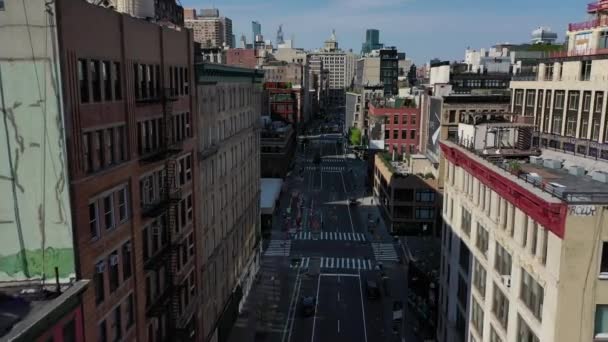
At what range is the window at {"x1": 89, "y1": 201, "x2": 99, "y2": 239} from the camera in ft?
75.8

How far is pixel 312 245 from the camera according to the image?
269 feet

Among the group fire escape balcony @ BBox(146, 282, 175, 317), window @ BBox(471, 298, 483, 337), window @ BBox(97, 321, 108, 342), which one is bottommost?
window @ BBox(471, 298, 483, 337)

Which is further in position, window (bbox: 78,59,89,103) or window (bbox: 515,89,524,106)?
window (bbox: 515,89,524,106)

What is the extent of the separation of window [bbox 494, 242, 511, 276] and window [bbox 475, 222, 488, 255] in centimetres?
216

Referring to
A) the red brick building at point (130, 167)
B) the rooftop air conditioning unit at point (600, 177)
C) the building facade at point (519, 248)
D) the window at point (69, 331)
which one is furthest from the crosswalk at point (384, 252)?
the window at point (69, 331)

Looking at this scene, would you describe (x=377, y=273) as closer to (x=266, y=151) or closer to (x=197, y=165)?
(x=197, y=165)

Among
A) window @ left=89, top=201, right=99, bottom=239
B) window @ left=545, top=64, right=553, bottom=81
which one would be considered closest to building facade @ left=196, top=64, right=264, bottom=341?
window @ left=89, top=201, right=99, bottom=239

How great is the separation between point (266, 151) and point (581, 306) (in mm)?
100151

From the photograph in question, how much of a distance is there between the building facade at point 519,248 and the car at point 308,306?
624 inches

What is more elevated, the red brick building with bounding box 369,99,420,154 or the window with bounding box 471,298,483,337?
the red brick building with bounding box 369,99,420,154

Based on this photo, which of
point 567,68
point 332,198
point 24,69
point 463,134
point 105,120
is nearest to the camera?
point 24,69

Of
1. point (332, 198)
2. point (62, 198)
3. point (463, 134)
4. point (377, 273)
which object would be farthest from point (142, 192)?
point (332, 198)

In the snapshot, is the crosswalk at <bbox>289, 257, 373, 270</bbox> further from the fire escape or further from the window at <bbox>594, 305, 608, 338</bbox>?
the window at <bbox>594, 305, 608, 338</bbox>

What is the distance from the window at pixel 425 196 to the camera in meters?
82.8
